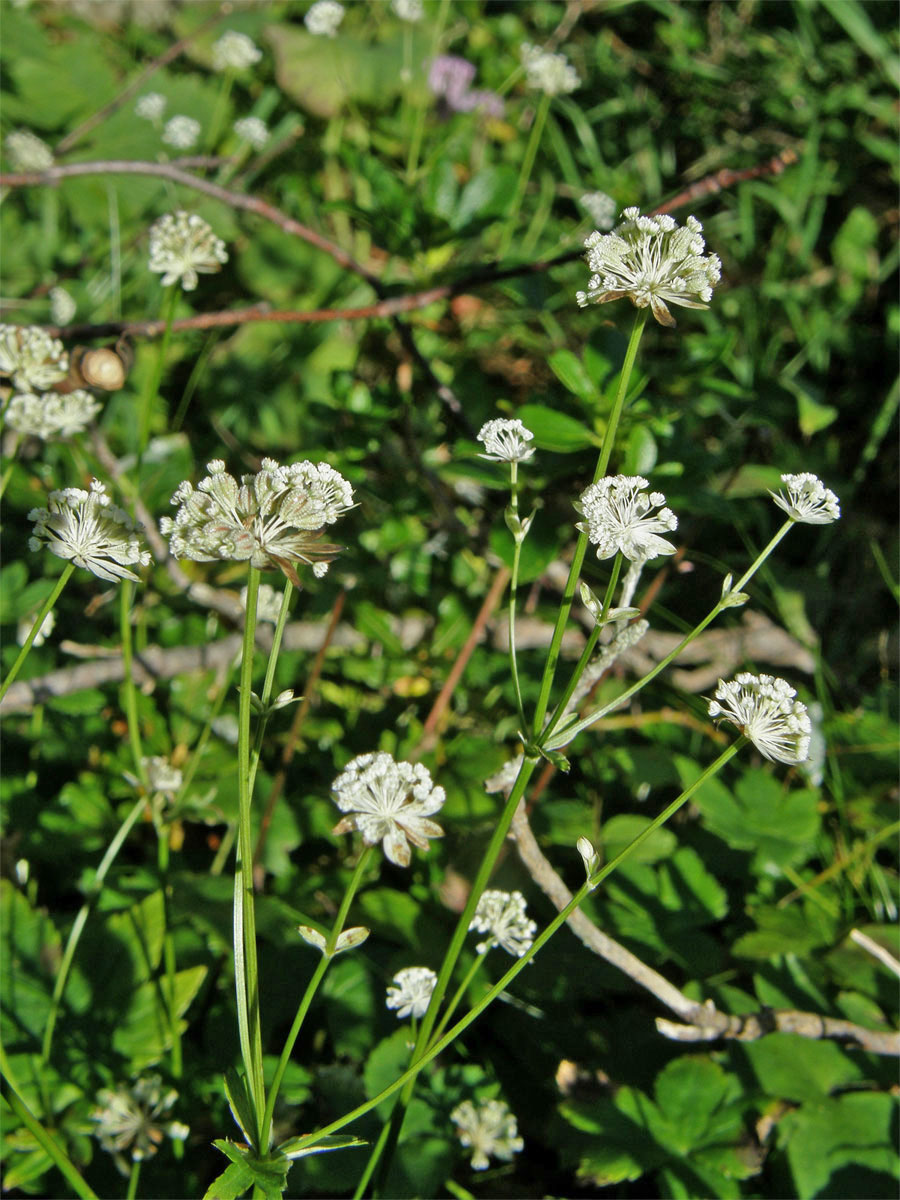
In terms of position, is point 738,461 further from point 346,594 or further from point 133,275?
point 133,275

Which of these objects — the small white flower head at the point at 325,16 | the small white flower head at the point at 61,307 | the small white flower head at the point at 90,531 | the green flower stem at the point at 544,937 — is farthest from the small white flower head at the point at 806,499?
the small white flower head at the point at 325,16

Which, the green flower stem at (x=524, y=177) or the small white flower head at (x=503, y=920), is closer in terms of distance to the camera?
the small white flower head at (x=503, y=920)

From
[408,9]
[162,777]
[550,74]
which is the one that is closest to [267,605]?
[162,777]

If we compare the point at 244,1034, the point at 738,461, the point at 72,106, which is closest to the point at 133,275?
the point at 72,106

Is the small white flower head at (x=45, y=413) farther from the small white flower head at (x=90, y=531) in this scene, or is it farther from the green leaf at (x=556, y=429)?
the green leaf at (x=556, y=429)

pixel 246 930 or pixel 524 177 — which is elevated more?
pixel 524 177

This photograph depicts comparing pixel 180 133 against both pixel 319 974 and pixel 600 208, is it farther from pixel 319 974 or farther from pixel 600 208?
pixel 319 974

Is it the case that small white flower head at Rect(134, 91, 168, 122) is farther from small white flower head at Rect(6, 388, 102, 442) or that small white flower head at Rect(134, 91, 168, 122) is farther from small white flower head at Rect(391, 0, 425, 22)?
small white flower head at Rect(6, 388, 102, 442)
